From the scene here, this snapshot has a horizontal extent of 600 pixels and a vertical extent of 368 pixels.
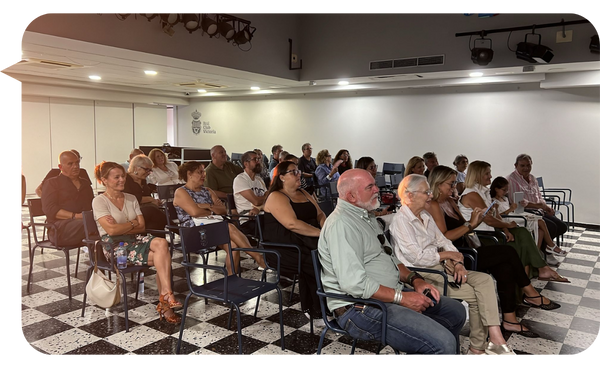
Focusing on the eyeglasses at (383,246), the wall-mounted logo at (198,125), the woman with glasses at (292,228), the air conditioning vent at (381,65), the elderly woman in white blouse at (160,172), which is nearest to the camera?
the eyeglasses at (383,246)

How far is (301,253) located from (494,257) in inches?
60.7

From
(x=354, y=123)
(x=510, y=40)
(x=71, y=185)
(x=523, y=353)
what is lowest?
(x=523, y=353)

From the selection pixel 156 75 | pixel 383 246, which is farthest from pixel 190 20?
pixel 383 246

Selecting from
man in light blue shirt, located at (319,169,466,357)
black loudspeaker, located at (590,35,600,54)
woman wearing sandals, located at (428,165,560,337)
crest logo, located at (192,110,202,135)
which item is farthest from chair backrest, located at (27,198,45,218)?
crest logo, located at (192,110,202,135)

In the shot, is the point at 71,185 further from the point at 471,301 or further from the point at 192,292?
the point at 471,301

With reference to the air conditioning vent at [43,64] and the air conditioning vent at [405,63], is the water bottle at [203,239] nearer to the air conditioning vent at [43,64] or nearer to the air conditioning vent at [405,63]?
the air conditioning vent at [43,64]

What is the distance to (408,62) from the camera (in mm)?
7992

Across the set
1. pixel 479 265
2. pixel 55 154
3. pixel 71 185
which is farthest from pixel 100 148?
pixel 479 265

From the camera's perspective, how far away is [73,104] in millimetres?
11852

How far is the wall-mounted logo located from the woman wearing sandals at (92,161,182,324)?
10.2m

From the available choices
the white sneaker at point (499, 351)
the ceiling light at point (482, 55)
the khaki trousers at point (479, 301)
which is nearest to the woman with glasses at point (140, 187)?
the khaki trousers at point (479, 301)

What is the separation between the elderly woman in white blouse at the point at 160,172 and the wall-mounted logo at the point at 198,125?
7431 mm

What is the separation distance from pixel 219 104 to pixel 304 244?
34.4ft

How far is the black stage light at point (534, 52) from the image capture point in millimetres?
6488
